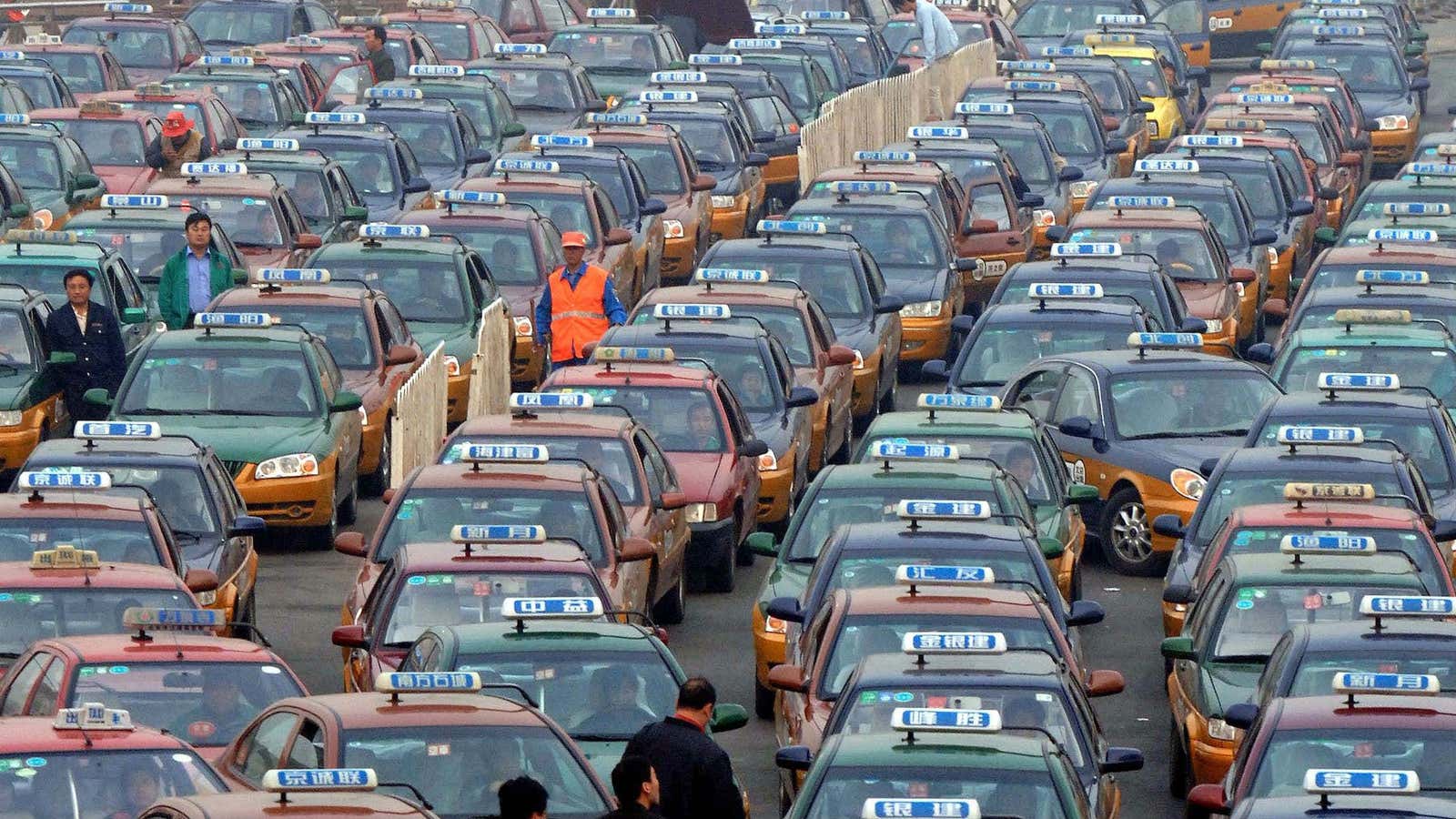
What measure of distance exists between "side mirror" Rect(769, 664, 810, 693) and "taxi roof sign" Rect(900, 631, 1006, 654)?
0.86m

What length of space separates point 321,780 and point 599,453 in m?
9.16

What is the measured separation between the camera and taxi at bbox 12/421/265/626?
20.4m

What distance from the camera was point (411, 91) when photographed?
121ft

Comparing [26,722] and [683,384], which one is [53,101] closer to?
[683,384]

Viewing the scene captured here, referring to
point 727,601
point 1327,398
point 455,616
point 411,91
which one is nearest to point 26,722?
point 455,616

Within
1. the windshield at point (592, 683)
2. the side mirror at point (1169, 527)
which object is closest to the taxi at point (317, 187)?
the side mirror at point (1169, 527)

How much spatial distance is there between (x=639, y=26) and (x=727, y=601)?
23.5m

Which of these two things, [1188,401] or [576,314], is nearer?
[1188,401]

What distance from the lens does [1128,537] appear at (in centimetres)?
2341

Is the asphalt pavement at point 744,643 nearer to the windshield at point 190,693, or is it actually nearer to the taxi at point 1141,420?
the taxi at point 1141,420

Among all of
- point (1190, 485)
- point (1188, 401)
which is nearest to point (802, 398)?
point (1188, 401)

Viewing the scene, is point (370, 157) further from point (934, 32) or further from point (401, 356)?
point (934, 32)

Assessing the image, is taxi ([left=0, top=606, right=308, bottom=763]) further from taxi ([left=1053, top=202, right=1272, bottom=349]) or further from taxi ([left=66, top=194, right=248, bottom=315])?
taxi ([left=1053, top=202, right=1272, bottom=349])

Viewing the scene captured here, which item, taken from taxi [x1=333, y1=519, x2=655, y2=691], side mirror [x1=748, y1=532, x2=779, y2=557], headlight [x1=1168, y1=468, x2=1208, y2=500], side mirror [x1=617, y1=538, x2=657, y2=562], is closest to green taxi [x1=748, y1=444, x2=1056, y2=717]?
side mirror [x1=748, y1=532, x2=779, y2=557]
